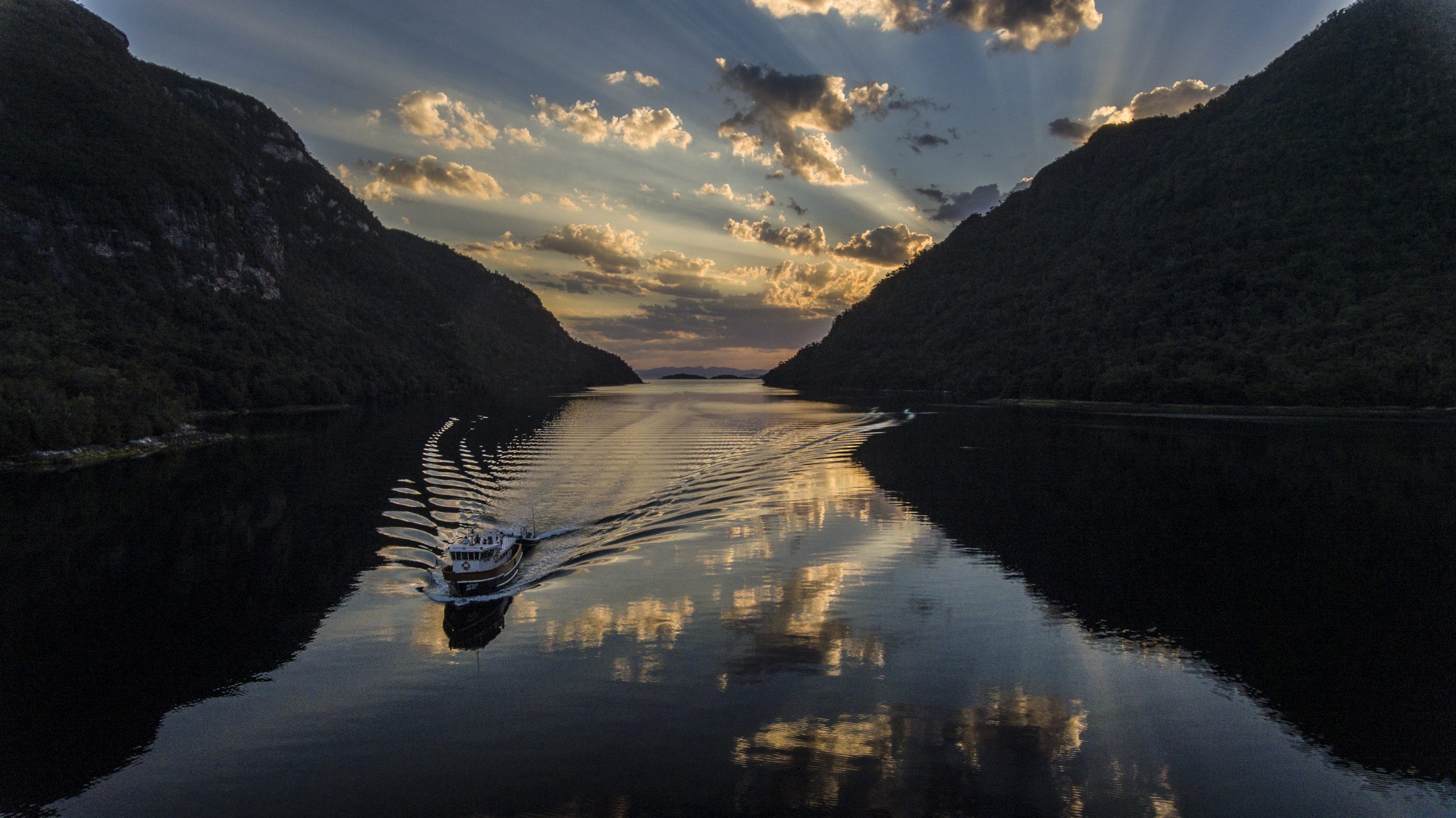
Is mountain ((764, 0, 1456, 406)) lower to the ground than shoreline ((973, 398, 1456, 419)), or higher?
higher

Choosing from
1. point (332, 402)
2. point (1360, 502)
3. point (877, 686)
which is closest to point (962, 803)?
point (877, 686)

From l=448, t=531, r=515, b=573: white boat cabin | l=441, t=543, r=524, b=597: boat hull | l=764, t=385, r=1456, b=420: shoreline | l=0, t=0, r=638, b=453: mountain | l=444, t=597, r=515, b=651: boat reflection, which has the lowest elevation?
l=444, t=597, r=515, b=651: boat reflection

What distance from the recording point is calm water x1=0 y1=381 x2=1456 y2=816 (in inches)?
619

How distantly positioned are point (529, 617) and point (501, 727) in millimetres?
8548

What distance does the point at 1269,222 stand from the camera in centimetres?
16525

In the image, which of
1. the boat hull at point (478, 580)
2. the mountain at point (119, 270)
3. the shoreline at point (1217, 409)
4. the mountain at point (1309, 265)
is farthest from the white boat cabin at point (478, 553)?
the mountain at point (1309, 265)

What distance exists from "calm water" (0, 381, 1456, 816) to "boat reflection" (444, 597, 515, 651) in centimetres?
14

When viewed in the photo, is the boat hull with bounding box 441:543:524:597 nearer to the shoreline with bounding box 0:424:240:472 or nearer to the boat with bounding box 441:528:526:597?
the boat with bounding box 441:528:526:597

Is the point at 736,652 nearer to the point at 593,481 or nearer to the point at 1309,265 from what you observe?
the point at 593,481

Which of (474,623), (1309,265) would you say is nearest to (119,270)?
(474,623)

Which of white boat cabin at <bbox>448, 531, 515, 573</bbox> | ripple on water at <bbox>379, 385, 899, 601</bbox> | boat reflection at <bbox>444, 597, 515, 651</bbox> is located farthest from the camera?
ripple on water at <bbox>379, 385, 899, 601</bbox>

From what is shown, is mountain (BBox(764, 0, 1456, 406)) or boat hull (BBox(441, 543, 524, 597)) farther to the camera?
mountain (BBox(764, 0, 1456, 406))

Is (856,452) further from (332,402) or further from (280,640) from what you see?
(332,402)

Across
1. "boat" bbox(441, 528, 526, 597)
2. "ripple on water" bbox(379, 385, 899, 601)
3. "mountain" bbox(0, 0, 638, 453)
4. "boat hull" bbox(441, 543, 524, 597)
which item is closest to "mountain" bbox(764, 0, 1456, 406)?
"ripple on water" bbox(379, 385, 899, 601)
